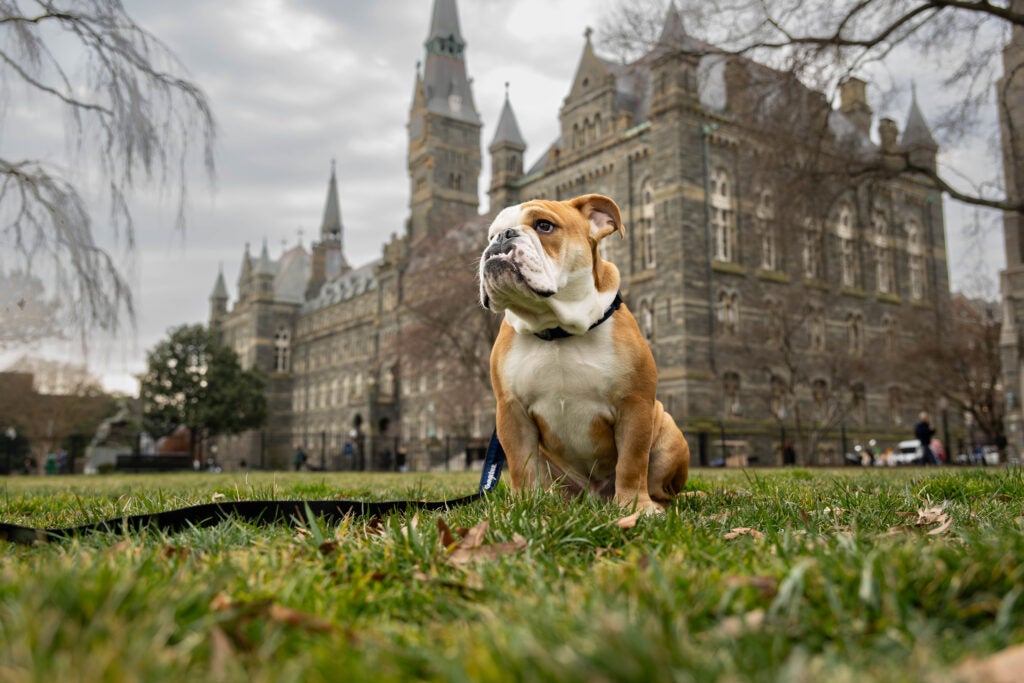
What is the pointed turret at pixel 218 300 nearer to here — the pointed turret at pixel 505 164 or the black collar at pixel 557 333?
the pointed turret at pixel 505 164

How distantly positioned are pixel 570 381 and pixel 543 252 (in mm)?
613

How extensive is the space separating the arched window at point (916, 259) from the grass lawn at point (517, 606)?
4360 centimetres

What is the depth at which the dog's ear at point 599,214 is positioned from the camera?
11.8 feet

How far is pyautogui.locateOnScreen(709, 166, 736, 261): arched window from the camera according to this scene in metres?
33.8

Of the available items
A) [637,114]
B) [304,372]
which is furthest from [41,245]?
[304,372]

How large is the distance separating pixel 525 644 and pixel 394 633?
1.24 ft

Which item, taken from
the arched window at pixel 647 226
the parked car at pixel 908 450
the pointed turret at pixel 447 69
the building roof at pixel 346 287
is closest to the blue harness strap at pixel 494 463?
the arched window at pixel 647 226

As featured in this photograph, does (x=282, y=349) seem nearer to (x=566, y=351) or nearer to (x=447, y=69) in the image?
(x=447, y=69)

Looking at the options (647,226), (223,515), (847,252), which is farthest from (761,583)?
(847,252)

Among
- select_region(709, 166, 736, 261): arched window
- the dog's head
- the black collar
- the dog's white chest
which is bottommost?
the dog's white chest

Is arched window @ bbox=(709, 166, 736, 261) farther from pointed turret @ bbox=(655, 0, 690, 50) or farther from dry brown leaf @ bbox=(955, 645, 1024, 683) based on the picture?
dry brown leaf @ bbox=(955, 645, 1024, 683)

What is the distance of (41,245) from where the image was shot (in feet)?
23.8

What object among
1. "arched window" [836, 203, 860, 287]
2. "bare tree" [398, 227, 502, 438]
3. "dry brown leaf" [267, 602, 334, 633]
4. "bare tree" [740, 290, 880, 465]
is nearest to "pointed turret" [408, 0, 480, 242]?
"bare tree" [398, 227, 502, 438]

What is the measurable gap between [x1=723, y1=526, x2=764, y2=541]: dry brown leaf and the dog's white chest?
92cm
